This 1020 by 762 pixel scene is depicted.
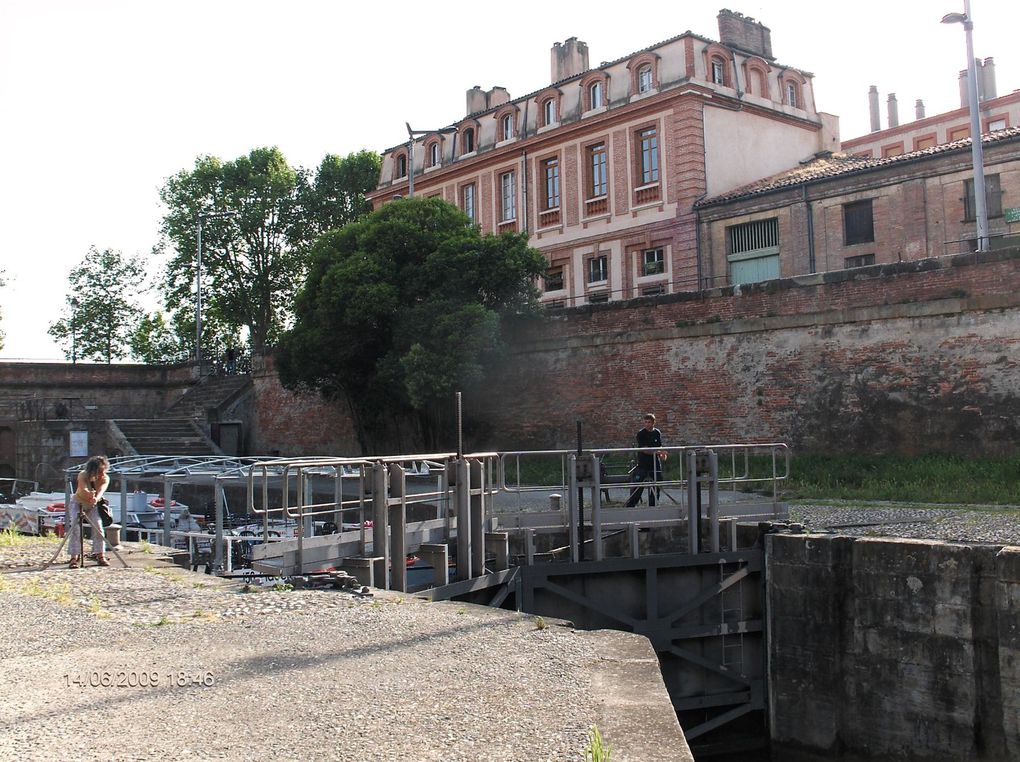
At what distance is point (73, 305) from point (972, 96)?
44.1 metres

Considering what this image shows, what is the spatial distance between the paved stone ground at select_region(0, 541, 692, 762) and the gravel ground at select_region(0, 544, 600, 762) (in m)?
0.01

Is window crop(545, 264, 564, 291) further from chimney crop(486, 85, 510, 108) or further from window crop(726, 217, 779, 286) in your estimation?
chimney crop(486, 85, 510, 108)

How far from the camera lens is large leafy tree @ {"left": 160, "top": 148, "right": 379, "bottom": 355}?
4691cm

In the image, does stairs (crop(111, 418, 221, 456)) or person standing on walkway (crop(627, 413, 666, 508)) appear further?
stairs (crop(111, 418, 221, 456))

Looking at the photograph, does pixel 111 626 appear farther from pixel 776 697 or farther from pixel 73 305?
pixel 73 305

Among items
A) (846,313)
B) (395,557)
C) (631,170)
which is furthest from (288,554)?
(631,170)

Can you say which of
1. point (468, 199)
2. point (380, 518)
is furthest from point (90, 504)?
point (468, 199)

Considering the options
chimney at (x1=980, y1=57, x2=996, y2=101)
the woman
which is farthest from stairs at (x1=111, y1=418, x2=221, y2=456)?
chimney at (x1=980, y1=57, x2=996, y2=101)

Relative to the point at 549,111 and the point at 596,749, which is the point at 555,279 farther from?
the point at 596,749

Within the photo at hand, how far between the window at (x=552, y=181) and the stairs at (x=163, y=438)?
561 inches

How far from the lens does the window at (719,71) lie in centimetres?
3127

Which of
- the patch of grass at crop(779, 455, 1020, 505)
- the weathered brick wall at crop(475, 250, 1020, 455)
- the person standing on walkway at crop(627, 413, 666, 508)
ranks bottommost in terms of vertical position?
the patch of grass at crop(779, 455, 1020, 505)

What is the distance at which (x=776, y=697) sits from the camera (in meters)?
11.9

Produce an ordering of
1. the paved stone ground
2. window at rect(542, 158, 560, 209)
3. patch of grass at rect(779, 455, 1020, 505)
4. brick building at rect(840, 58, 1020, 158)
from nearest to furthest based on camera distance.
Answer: the paved stone ground
patch of grass at rect(779, 455, 1020, 505)
window at rect(542, 158, 560, 209)
brick building at rect(840, 58, 1020, 158)
